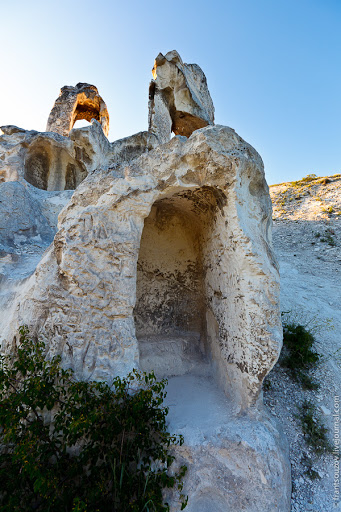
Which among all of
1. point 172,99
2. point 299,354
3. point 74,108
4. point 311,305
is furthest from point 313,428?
point 74,108

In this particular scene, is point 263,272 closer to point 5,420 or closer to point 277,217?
point 5,420

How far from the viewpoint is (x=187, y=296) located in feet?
14.4

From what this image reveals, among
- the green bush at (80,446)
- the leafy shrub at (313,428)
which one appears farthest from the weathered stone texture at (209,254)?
the leafy shrub at (313,428)

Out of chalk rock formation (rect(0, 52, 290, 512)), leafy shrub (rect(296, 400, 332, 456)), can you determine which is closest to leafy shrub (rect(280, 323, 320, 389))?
leafy shrub (rect(296, 400, 332, 456))

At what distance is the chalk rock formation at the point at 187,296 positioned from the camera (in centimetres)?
237

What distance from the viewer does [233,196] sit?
118 inches

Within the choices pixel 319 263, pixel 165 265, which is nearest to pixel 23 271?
pixel 165 265

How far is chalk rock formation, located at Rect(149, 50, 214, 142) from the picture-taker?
838cm

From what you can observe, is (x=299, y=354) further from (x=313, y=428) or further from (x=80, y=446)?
(x=80, y=446)

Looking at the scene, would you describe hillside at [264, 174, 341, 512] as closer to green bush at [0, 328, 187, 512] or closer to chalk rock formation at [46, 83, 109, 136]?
green bush at [0, 328, 187, 512]

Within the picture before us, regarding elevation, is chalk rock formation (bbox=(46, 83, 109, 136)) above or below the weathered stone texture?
above

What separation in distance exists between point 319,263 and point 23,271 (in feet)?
26.2

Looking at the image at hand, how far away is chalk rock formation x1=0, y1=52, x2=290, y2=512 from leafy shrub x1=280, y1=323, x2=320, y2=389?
4.25 feet

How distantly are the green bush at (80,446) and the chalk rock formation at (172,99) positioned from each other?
7761 millimetres
